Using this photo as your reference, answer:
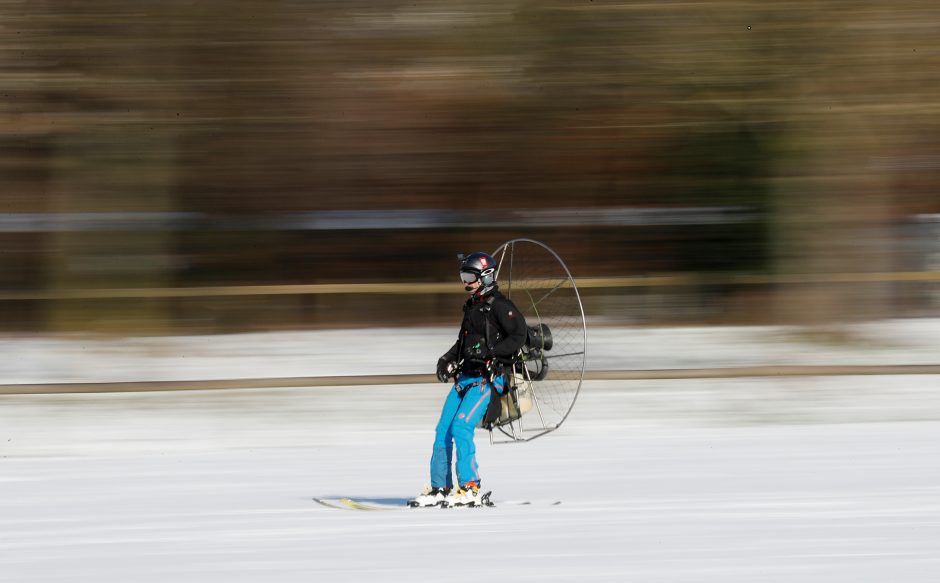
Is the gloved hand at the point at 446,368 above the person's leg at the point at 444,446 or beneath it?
above

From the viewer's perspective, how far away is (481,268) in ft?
24.4

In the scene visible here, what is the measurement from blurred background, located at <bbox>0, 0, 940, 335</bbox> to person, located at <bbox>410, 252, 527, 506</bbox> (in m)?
7.26

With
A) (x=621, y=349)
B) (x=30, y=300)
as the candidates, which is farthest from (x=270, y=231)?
(x=621, y=349)

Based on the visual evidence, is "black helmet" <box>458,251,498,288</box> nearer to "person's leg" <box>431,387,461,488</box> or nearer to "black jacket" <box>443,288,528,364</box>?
"black jacket" <box>443,288,528,364</box>

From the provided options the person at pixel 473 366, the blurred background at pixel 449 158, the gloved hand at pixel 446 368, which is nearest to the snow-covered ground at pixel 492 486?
the person at pixel 473 366

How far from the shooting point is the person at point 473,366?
24.4ft

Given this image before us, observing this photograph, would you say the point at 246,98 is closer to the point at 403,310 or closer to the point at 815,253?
the point at 403,310

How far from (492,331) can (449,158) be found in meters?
7.97

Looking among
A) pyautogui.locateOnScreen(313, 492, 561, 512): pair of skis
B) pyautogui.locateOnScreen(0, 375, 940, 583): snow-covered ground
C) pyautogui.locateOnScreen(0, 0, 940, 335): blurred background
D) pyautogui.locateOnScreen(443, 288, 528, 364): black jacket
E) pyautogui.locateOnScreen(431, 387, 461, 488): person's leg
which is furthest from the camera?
pyautogui.locateOnScreen(0, 0, 940, 335): blurred background

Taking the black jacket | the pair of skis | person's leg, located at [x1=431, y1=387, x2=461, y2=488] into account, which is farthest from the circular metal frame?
the pair of skis

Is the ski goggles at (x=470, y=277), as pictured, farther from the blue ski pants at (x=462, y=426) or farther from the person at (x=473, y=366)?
the blue ski pants at (x=462, y=426)

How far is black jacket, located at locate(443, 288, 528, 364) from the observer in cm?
743

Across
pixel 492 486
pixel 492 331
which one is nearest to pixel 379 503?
pixel 492 486

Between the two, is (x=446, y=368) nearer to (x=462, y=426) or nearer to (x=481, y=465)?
(x=462, y=426)
